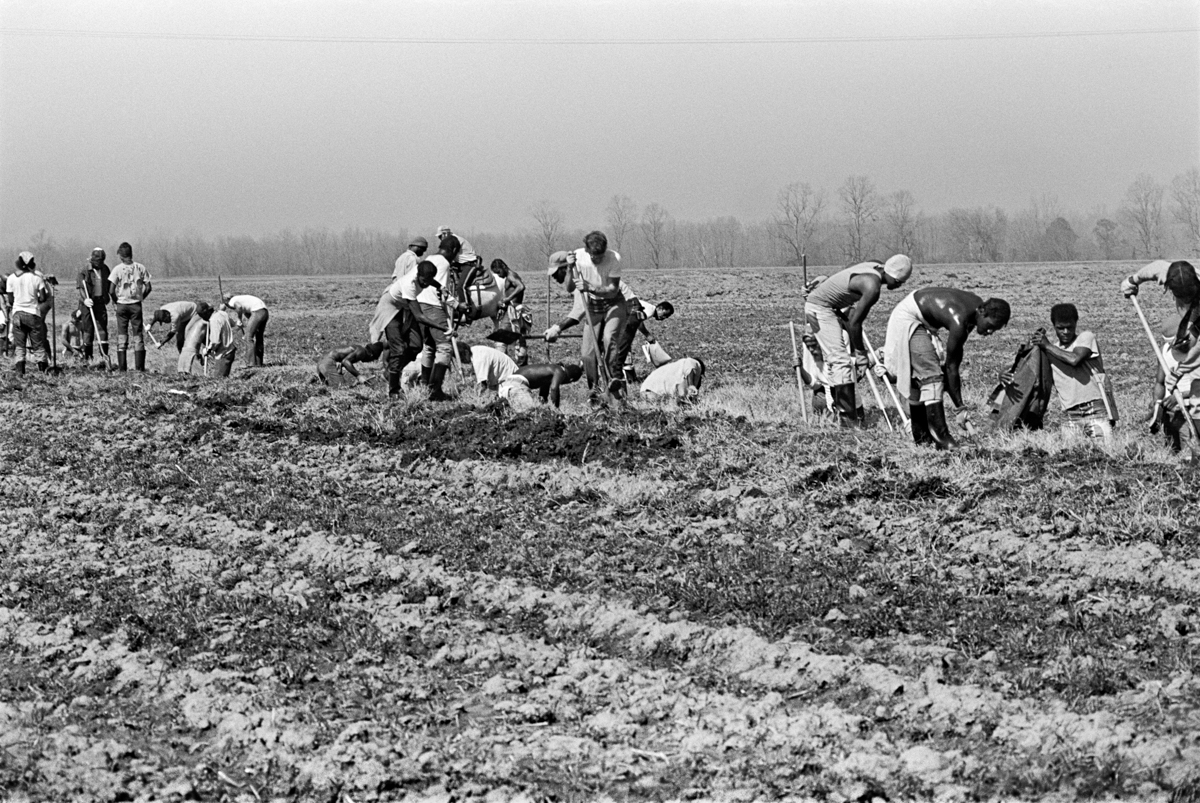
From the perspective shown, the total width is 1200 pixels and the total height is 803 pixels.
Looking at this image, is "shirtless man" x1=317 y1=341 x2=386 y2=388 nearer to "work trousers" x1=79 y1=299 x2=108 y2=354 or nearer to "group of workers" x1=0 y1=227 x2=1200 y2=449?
"group of workers" x1=0 y1=227 x2=1200 y2=449

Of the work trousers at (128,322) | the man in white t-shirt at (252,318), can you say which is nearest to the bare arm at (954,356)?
the work trousers at (128,322)

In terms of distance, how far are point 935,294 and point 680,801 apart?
5.86 meters

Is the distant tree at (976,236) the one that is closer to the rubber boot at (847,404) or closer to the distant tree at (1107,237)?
the distant tree at (1107,237)

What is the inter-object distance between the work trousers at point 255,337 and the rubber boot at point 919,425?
37.1 feet


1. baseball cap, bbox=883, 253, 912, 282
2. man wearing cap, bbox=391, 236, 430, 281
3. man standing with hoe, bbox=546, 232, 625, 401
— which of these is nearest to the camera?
baseball cap, bbox=883, 253, 912, 282

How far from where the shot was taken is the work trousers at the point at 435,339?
12.5 meters

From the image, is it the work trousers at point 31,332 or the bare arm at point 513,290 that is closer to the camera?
the bare arm at point 513,290

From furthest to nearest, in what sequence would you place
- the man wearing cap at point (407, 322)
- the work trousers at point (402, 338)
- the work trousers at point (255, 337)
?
the work trousers at point (255, 337), the work trousers at point (402, 338), the man wearing cap at point (407, 322)

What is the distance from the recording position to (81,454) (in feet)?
35.1

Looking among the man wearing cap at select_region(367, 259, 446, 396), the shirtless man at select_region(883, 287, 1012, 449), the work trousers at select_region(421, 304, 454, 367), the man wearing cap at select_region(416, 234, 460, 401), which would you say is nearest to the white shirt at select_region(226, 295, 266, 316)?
the man wearing cap at select_region(367, 259, 446, 396)

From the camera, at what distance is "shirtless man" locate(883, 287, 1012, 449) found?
9297 mm

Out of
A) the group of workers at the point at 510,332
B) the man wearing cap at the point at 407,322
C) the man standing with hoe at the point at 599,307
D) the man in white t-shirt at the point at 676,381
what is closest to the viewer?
the man standing with hoe at the point at 599,307

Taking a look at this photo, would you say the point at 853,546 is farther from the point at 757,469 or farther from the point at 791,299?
the point at 791,299

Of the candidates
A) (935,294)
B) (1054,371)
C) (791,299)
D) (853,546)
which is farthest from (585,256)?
(791,299)
